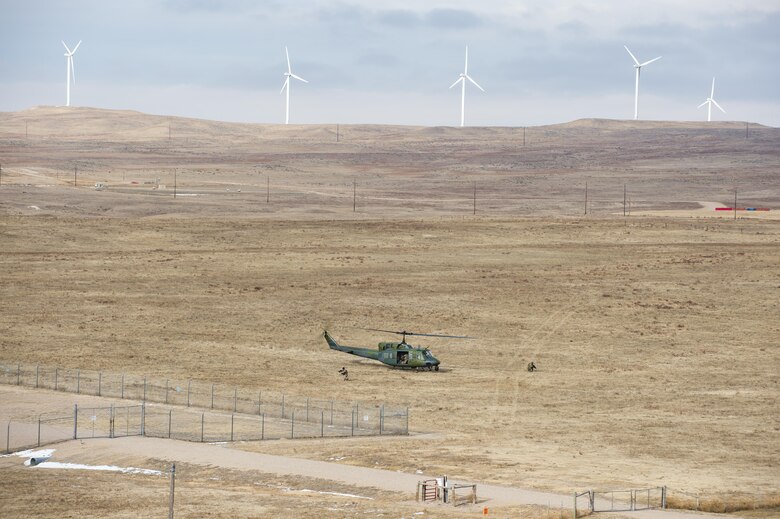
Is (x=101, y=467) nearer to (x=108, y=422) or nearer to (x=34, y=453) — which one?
(x=34, y=453)

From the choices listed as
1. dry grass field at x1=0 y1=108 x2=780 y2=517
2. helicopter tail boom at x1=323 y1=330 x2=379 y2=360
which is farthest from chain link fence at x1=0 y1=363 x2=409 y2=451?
helicopter tail boom at x1=323 y1=330 x2=379 y2=360

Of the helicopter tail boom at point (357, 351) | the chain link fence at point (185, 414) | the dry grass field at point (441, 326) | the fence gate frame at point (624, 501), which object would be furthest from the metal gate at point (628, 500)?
the helicopter tail boom at point (357, 351)

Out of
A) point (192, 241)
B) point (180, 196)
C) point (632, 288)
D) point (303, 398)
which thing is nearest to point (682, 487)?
point (303, 398)

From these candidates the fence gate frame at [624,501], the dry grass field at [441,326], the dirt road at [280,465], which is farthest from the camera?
the dry grass field at [441,326]

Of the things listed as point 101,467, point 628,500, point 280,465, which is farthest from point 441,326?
point 628,500

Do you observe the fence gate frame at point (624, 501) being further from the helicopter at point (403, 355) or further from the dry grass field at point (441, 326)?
the helicopter at point (403, 355)

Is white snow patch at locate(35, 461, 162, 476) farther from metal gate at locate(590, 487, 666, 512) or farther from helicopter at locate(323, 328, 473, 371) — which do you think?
helicopter at locate(323, 328, 473, 371)
